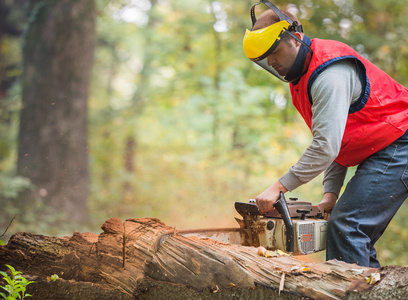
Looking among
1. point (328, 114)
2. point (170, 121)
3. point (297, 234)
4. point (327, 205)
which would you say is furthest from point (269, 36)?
point (170, 121)

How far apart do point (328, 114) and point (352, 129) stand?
1.15 feet

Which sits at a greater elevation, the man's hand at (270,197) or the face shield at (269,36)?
the face shield at (269,36)

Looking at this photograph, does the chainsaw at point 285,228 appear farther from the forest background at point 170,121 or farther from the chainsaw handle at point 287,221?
the forest background at point 170,121

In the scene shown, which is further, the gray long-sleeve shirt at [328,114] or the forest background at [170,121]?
the forest background at [170,121]

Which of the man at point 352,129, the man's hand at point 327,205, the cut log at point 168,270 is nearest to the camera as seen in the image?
the cut log at point 168,270

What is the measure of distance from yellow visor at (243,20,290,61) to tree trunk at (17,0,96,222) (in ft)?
18.5

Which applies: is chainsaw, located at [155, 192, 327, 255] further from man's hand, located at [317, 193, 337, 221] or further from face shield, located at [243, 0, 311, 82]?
face shield, located at [243, 0, 311, 82]

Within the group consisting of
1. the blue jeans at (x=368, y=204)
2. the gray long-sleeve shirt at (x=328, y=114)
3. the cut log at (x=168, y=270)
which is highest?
the gray long-sleeve shirt at (x=328, y=114)

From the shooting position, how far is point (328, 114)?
7.33ft

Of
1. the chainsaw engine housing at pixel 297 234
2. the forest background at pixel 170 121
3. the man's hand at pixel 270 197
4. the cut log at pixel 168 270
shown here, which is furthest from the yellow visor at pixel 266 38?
the forest background at pixel 170 121

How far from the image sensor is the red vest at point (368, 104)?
238 cm

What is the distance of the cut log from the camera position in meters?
1.87

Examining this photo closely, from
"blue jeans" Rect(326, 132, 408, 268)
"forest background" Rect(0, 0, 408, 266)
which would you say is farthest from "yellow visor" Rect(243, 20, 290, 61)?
"forest background" Rect(0, 0, 408, 266)

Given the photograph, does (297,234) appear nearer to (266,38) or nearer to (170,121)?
(266,38)
